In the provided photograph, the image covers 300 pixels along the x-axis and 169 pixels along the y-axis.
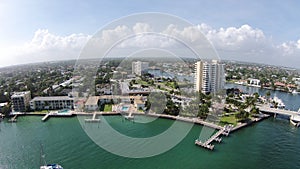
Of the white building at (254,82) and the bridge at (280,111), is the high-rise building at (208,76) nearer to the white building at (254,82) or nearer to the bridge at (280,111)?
the bridge at (280,111)

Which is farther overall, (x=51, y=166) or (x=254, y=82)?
(x=254, y=82)

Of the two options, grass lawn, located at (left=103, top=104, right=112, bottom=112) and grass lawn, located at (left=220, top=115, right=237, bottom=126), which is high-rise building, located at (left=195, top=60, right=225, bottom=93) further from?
grass lawn, located at (left=103, top=104, right=112, bottom=112)

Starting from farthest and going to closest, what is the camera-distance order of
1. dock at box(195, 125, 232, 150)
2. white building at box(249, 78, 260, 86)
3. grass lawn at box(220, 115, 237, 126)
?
white building at box(249, 78, 260, 86) < grass lawn at box(220, 115, 237, 126) < dock at box(195, 125, 232, 150)

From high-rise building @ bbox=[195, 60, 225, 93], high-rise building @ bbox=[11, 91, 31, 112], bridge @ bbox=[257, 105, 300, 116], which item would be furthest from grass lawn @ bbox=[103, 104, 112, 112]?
bridge @ bbox=[257, 105, 300, 116]

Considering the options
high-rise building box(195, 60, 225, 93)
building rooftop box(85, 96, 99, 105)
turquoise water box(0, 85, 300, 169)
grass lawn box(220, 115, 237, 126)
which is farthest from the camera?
high-rise building box(195, 60, 225, 93)

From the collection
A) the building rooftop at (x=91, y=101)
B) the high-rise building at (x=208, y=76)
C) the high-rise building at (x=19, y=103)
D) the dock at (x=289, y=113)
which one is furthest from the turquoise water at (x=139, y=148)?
the high-rise building at (x=208, y=76)

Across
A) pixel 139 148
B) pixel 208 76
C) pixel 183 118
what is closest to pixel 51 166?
pixel 139 148

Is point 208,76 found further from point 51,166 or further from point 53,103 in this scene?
point 51,166

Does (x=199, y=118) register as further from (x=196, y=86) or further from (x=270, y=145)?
(x=196, y=86)
